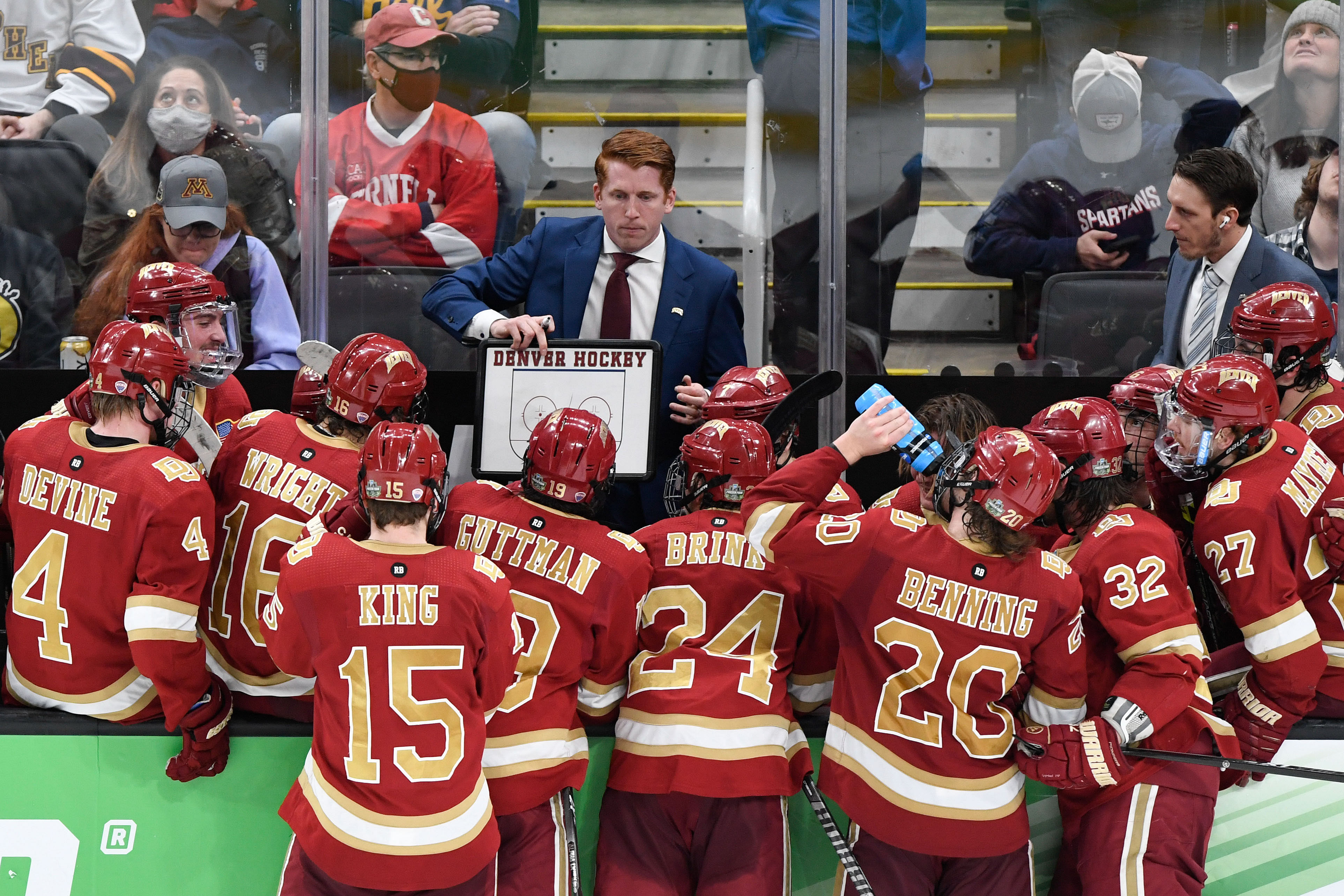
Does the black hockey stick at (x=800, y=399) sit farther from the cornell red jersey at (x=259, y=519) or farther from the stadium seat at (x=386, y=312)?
the stadium seat at (x=386, y=312)

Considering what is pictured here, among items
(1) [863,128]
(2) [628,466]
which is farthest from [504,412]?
(1) [863,128]

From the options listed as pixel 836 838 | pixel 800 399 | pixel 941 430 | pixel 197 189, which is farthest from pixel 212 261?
pixel 836 838

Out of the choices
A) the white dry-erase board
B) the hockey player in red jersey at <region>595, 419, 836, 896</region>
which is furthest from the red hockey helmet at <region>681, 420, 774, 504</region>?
the white dry-erase board

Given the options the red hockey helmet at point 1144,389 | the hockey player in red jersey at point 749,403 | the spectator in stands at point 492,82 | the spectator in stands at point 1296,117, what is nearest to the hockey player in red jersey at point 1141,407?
the red hockey helmet at point 1144,389

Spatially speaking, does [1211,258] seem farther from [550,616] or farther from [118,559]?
[118,559]

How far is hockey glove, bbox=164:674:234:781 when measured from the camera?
3031 mm

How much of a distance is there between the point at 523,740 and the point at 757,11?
2.89 meters

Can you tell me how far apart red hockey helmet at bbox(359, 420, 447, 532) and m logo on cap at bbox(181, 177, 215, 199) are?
6.50ft

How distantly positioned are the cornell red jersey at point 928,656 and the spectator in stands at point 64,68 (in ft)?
9.96

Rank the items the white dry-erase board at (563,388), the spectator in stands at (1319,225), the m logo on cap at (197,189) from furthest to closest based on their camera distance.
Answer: the spectator in stands at (1319,225) < the m logo on cap at (197,189) < the white dry-erase board at (563,388)

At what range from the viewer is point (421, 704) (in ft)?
8.66

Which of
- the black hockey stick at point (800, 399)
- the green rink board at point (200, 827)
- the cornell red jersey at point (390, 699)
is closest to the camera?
the cornell red jersey at point (390, 699)

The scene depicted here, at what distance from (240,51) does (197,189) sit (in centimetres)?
55

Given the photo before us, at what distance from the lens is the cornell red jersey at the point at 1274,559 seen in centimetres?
300
